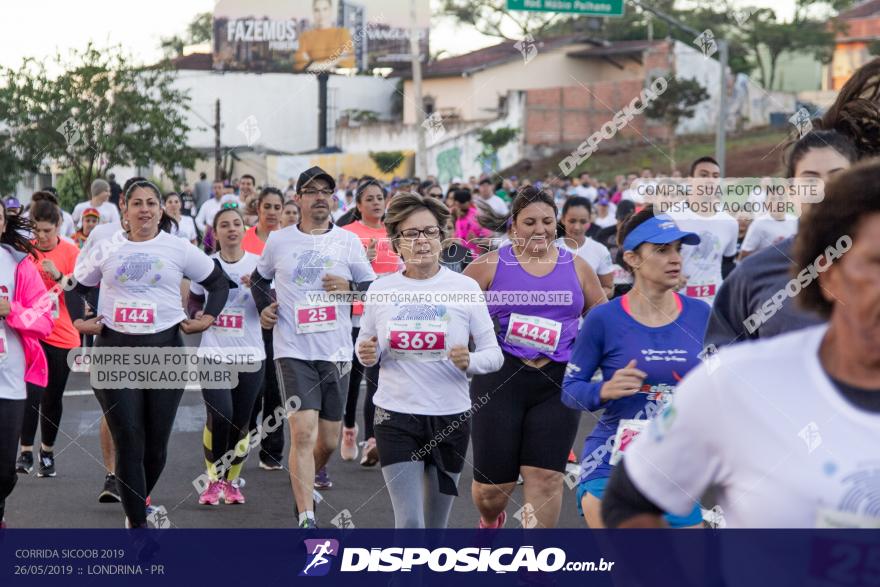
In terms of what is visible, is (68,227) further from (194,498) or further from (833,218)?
(833,218)

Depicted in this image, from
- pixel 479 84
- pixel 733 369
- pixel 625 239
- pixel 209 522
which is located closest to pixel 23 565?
pixel 209 522

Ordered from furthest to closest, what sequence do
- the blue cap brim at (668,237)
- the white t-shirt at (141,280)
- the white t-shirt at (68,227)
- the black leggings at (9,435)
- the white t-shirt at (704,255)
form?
1. the white t-shirt at (68,227)
2. the white t-shirt at (704,255)
3. the white t-shirt at (141,280)
4. the black leggings at (9,435)
5. the blue cap brim at (668,237)

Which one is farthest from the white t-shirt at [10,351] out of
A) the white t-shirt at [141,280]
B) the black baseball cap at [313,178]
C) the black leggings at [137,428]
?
the black baseball cap at [313,178]

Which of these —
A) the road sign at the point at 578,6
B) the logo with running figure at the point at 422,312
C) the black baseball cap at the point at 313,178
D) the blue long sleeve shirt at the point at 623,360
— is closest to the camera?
the blue long sleeve shirt at the point at 623,360

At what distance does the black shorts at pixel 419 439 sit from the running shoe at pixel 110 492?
10.4ft

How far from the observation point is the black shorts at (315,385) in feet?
25.0

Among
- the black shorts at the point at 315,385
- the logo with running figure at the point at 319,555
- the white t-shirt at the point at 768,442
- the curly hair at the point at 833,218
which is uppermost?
the curly hair at the point at 833,218

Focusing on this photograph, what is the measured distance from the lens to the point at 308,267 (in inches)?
314

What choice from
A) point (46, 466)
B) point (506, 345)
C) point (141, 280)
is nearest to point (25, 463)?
point (46, 466)

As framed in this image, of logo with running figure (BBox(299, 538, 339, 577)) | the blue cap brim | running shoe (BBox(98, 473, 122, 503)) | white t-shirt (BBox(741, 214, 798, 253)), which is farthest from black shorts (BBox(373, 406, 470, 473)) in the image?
white t-shirt (BBox(741, 214, 798, 253))

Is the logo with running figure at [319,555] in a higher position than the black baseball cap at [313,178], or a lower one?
lower

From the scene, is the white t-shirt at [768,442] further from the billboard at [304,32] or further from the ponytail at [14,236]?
the billboard at [304,32]

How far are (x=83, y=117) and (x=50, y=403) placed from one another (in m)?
15.1

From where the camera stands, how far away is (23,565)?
22.8 ft
